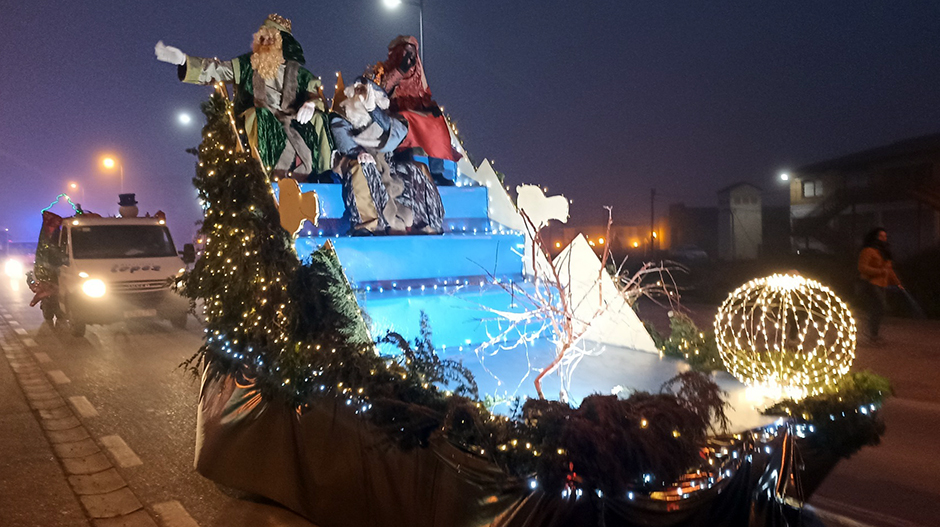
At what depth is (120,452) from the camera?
5.31 meters

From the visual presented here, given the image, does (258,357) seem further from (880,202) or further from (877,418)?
(880,202)

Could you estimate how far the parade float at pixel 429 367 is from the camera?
8.73 ft

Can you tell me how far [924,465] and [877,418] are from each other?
187cm

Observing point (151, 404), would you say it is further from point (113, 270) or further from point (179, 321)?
point (179, 321)

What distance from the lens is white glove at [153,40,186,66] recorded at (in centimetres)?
512

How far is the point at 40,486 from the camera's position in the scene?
4.59 m

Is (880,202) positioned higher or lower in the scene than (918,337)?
higher

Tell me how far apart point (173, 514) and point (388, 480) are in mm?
1843

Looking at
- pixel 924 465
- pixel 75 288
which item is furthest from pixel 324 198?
pixel 75 288

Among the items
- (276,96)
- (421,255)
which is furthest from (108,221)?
(421,255)

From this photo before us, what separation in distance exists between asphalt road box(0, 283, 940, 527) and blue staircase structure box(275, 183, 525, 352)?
1.59 meters

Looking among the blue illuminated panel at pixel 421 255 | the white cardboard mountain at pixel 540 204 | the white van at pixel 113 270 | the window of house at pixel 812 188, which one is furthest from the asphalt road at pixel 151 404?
the window of house at pixel 812 188

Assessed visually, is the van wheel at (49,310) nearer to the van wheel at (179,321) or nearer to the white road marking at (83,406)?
the van wheel at (179,321)

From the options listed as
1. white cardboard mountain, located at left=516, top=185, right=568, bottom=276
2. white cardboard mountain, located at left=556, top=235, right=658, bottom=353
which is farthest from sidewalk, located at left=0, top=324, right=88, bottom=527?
white cardboard mountain, located at left=516, top=185, right=568, bottom=276
